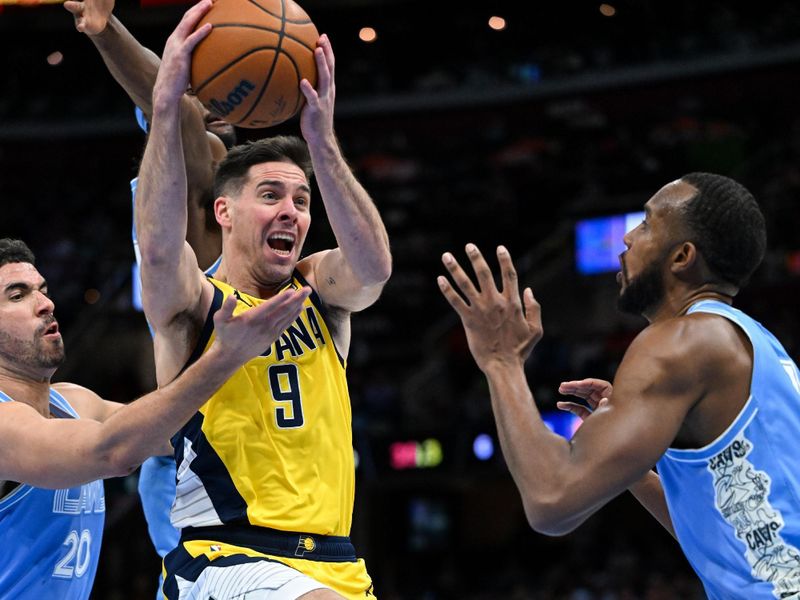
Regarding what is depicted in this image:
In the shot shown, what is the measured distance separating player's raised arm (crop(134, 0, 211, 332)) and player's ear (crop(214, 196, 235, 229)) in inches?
23.6

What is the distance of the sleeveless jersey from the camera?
13.4ft

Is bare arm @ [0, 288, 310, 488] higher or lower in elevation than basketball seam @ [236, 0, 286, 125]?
lower

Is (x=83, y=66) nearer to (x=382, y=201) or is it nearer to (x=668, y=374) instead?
(x=382, y=201)

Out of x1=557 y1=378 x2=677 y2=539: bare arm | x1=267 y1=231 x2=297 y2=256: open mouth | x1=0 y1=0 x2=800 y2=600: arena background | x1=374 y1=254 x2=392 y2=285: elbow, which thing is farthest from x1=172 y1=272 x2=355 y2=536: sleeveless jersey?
x1=0 y1=0 x2=800 y2=600: arena background

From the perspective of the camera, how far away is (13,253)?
5016 mm

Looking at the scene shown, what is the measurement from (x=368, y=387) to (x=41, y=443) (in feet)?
46.7

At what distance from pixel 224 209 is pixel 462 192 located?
1763 centimetres

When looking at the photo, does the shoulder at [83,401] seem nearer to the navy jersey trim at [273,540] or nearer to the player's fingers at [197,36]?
the navy jersey trim at [273,540]

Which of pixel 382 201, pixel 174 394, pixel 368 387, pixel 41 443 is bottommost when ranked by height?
pixel 368 387

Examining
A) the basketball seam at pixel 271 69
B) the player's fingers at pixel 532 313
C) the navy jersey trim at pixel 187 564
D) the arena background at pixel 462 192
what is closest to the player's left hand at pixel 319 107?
the basketball seam at pixel 271 69

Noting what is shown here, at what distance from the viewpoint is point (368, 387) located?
18.3 metres

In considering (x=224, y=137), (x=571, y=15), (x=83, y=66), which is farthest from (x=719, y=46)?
(x=224, y=137)

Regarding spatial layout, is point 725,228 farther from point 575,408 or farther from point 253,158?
point 253,158

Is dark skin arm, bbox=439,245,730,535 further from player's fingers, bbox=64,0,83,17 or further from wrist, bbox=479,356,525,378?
player's fingers, bbox=64,0,83,17
